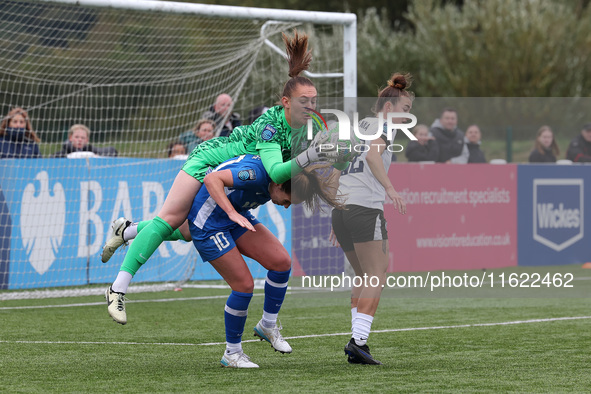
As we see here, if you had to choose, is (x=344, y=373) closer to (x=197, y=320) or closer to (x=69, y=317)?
(x=197, y=320)

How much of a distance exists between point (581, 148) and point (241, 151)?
8.72 meters

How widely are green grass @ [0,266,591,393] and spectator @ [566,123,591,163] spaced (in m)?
3.55

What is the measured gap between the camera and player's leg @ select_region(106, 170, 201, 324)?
20.8ft

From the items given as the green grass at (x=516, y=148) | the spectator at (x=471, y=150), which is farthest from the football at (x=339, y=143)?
the green grass at (x=516, y=148)

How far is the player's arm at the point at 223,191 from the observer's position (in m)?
6.01

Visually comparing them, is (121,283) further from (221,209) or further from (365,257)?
(365,257)

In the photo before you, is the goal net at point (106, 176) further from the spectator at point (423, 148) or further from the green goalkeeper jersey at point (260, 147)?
the green goalkeeper jersey at point (260, 147)

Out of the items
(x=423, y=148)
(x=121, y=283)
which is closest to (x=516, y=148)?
(x=423, y=148)

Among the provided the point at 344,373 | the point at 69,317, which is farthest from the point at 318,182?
the point at 69,317

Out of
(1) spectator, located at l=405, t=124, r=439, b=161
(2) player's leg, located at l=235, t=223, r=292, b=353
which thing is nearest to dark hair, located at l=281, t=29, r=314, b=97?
(2) player's leg, located at l=235, t=223, r=292, b=353

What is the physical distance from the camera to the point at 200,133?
11992 millimetres

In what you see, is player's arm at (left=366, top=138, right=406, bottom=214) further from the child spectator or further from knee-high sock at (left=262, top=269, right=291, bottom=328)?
the child spectator

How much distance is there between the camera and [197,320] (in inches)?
352

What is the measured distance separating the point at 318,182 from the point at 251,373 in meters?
1.23
